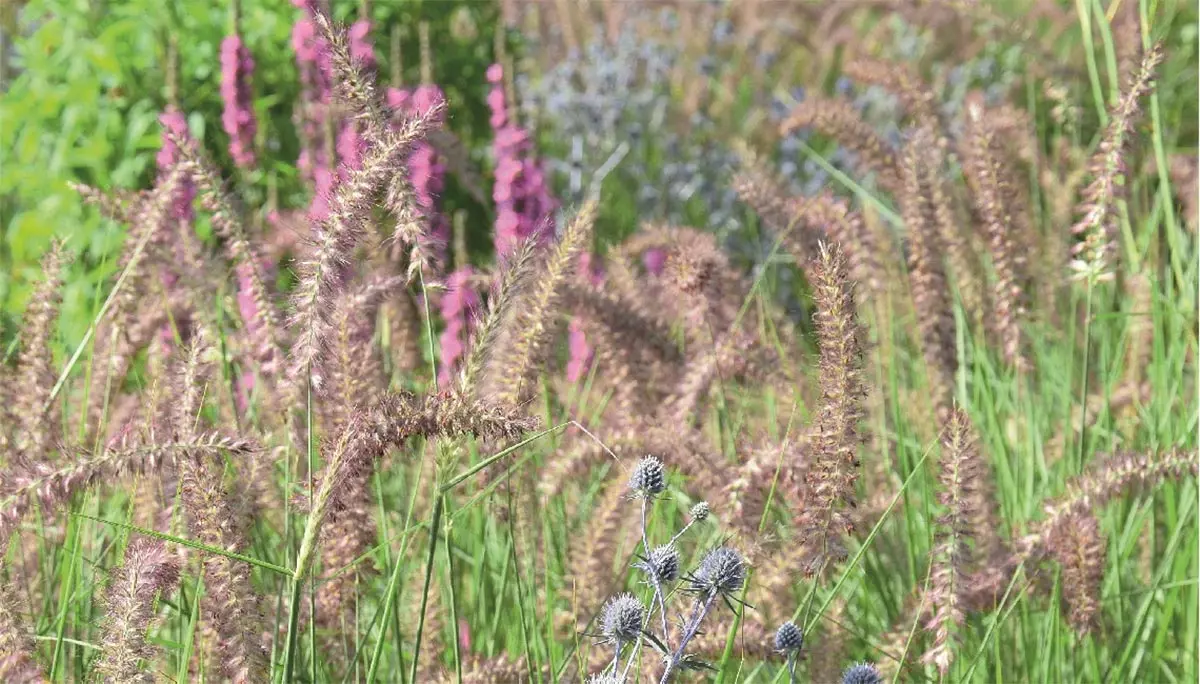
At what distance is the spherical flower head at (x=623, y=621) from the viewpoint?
59.4 inches

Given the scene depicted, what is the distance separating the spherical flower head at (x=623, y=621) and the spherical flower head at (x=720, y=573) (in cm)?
7

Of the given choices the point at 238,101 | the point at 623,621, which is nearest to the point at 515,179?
the point at 238,101

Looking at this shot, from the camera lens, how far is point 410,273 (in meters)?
1.73

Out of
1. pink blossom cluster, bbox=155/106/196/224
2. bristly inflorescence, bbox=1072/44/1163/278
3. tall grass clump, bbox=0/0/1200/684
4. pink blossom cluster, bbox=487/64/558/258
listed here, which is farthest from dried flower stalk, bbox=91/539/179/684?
pink blossom cluster, bbox=487/64/558/258

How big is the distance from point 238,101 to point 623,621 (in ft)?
8.86

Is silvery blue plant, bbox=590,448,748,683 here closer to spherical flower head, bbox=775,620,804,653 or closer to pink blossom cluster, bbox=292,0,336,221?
spherical flower head, bbox=775,620,804,653

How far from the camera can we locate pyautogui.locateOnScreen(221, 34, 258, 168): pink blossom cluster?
3840 mm

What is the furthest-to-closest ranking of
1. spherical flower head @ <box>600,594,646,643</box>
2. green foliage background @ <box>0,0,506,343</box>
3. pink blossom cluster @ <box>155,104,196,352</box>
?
green foliage background @ <box>0,0,506,343</box> → pink blossom cluster @ <box>155,104,196,352</box> → spherical flower head @ <box>600,594,646,643</box>

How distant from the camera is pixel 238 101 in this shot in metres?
3.88

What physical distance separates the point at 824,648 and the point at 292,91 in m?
3.81

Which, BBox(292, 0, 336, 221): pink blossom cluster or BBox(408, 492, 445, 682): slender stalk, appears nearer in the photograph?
BBox(408, 492, 445, 682): slender stalk

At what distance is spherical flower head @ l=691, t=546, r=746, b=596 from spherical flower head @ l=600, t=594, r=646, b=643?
0.07 metres

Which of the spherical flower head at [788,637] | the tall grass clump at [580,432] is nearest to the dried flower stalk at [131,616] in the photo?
the tall grass clump at [580,432]

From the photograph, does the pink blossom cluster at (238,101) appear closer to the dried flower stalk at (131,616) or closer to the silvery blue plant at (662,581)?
the dried flower stalk at (131,616)
